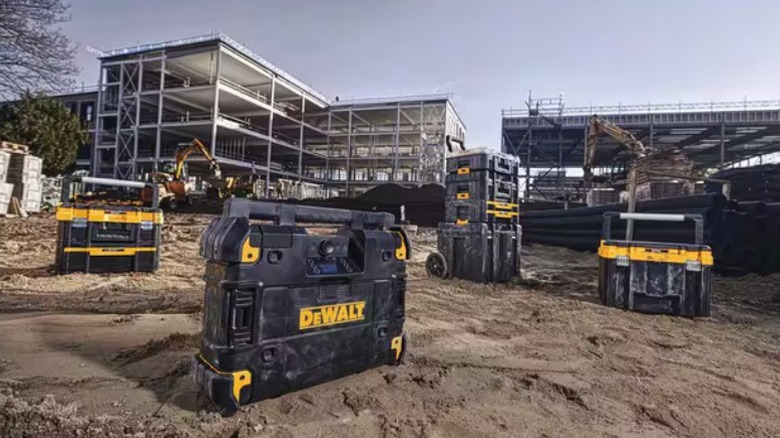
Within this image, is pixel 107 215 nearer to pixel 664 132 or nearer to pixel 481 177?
pixel 481 177

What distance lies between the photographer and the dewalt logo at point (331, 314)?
6.40 ft

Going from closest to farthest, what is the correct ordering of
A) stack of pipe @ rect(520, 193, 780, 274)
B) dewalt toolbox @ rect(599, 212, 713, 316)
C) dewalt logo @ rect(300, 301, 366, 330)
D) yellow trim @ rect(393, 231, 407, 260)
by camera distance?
dewalt logo @ rect(300, 301, 366, 330) < yellow trim @ rect(393, 231, 407, 260) < dewalt toolbox @ rect(599, 212, 713, 316) < stack of pipe @ rect(520, 193, 780, 274)

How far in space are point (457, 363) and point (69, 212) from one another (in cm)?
556

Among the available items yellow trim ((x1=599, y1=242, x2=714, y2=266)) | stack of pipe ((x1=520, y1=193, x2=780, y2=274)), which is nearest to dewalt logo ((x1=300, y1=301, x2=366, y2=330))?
yellow trim ((x1=599, y1=242, x2=714, y2=266))

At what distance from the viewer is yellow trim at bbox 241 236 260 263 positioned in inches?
67.0

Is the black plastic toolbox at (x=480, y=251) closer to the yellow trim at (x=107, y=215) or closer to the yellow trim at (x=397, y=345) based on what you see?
the yellow trim at (x=397, y=345)

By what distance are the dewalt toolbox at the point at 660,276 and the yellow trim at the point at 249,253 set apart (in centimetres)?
413

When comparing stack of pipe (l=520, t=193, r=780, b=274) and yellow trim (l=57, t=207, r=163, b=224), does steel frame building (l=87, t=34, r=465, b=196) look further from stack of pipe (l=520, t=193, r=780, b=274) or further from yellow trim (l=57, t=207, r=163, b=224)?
stack of pipe (l=520, t=193, r=780, b=274)

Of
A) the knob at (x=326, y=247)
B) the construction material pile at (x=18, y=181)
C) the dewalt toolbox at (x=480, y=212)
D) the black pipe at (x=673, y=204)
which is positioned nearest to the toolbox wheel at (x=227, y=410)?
the knob at (x=326, y=247)

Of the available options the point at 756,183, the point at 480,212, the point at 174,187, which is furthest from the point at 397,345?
the point at 174,187

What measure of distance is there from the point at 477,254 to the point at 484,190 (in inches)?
39.6

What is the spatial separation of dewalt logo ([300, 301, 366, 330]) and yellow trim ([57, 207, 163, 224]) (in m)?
4.98

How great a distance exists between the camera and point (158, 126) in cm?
2638

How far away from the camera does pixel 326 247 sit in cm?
206
